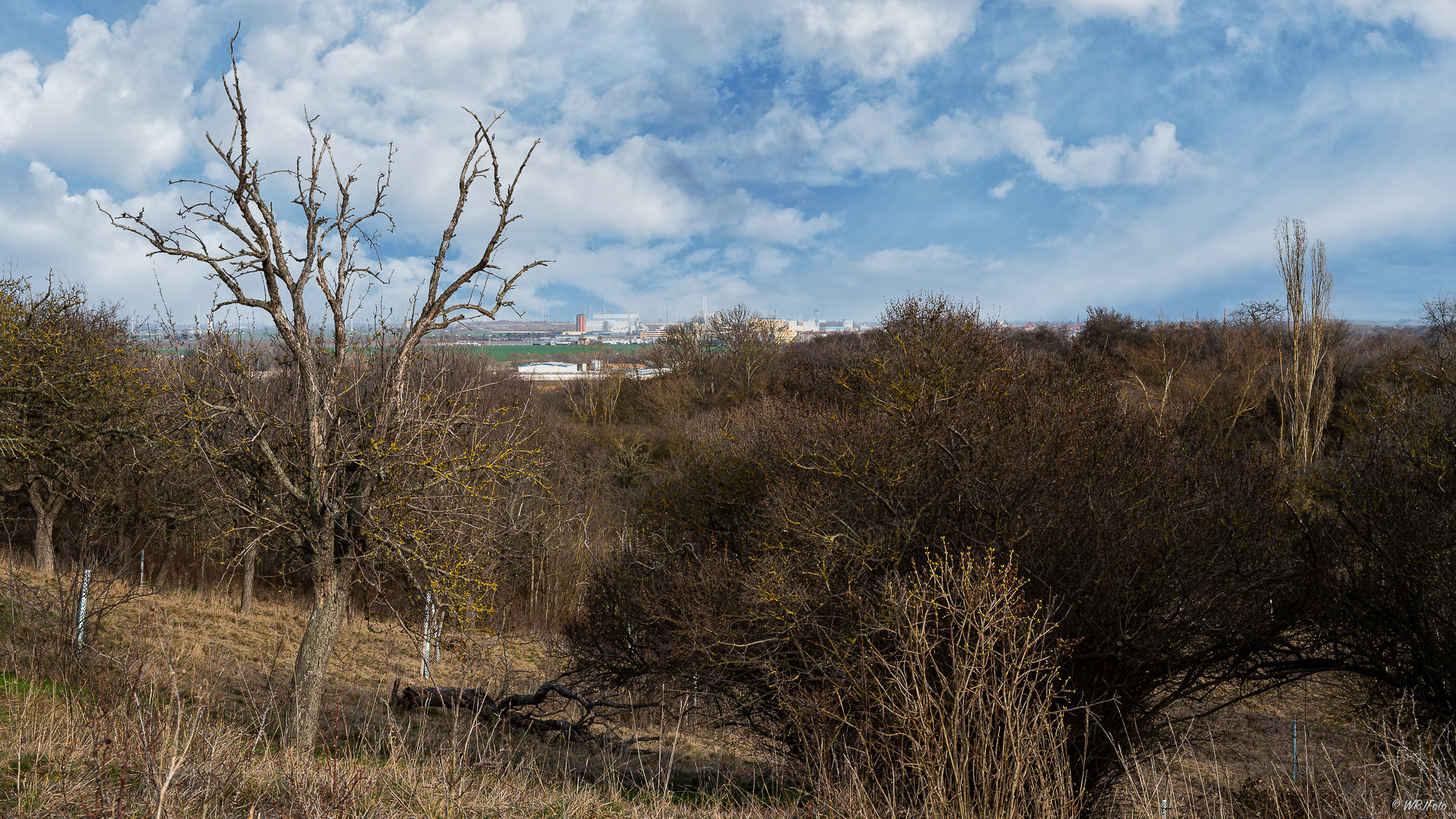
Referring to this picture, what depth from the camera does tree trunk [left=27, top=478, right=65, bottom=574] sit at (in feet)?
59.9

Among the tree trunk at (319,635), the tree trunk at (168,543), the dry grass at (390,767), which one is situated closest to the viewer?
the dry grass at (390,767)

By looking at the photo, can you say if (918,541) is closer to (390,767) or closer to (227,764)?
(390,767)

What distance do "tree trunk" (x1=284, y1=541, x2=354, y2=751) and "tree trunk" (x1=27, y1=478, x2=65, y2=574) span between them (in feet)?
48.6

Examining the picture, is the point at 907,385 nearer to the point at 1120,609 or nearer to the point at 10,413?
the point at 1120,609

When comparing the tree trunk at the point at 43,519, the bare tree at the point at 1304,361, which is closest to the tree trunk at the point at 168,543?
the tree trunk at the point at 43,519

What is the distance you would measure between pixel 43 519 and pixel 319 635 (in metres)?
15.9

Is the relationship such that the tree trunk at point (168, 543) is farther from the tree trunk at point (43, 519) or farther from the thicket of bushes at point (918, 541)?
the tree trunk at point (43, 519)

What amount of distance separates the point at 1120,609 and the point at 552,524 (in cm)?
1687

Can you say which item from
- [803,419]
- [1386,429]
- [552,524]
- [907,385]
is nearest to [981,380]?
[907,385]

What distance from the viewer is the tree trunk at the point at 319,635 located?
25.3 feet

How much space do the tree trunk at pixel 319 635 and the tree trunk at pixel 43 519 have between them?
1480cm

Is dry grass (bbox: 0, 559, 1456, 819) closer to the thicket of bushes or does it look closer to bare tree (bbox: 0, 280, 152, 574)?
the thicket of bushes

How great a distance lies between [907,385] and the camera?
1606 centimetres

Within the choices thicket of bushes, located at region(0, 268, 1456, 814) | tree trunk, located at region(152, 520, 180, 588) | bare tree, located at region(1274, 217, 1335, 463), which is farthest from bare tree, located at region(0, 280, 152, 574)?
bare tree, located at region(1274, 217, 1335, 463)
